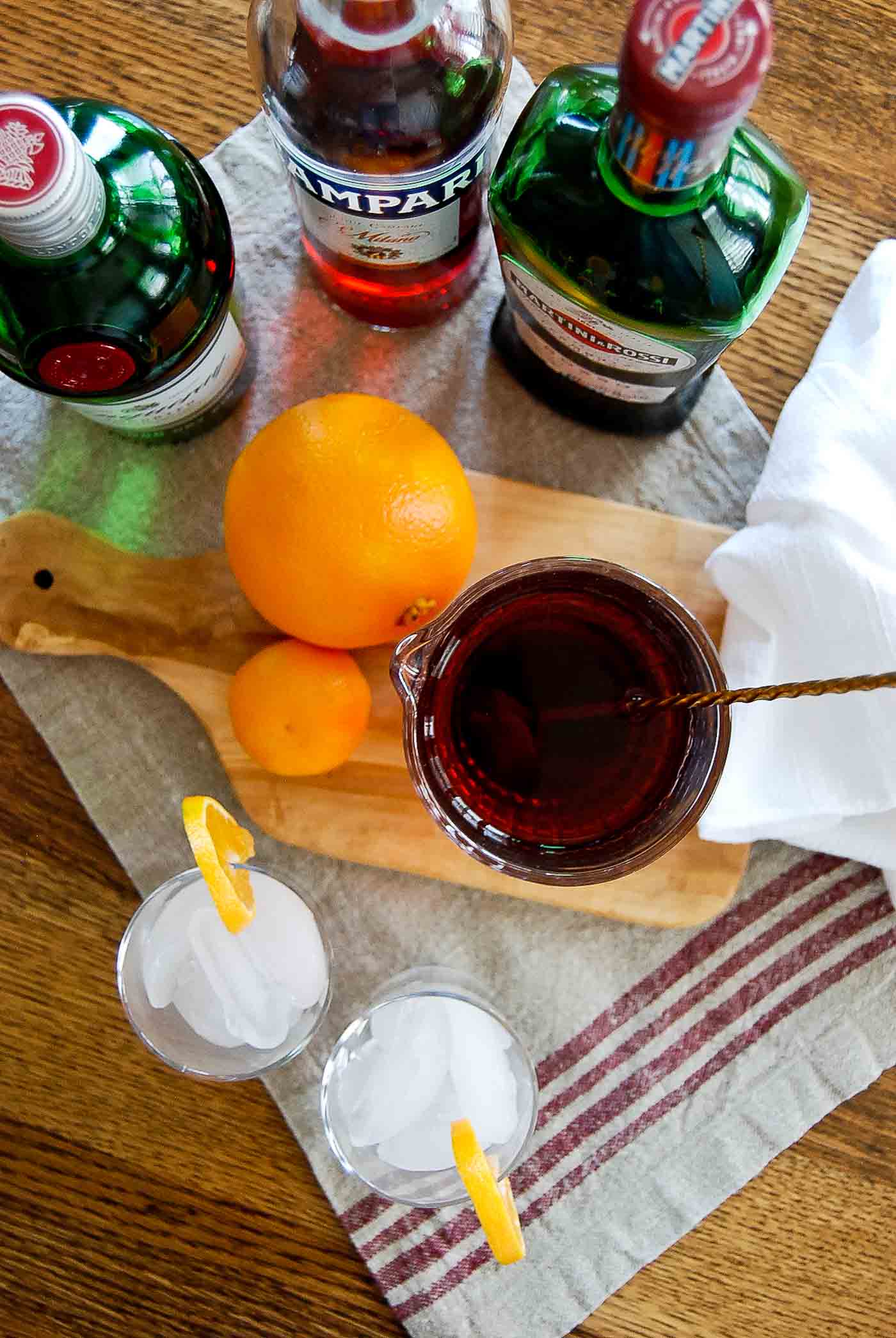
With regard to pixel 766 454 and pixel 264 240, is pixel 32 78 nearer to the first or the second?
pixel 264 240

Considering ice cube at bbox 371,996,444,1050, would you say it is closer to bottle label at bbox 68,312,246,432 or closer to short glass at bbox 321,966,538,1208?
short glass at bbox 321,966,538,1208

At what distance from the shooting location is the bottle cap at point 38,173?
440 mm

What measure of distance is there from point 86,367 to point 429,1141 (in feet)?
1.61

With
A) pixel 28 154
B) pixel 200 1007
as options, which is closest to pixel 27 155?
pixel 28 154

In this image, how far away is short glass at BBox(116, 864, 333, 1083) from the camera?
663mm

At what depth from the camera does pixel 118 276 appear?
0.53m

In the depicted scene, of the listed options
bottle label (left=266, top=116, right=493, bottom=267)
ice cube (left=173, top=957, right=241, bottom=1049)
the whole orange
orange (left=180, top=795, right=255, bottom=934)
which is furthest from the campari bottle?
ice cube (left=173, top=957, right=241, bottom=1049)

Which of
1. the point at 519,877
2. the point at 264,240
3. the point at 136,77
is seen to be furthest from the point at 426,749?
the point at 136,77

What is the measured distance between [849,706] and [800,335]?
0.26 m

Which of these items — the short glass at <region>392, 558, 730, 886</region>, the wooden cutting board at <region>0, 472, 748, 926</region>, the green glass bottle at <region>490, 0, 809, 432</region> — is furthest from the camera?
the wooden cutting board at <region>0, 472, 748, 926</region>

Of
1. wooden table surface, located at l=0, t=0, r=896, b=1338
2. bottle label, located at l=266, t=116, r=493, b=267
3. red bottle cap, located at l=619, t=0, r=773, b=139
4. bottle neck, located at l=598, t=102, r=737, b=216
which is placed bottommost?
wooden table surface, located at l=0, t=0, r=896, b=1338

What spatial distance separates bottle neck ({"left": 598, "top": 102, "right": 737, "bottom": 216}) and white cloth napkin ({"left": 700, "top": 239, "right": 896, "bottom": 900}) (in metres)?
0.23

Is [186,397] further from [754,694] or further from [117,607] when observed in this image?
[754,694]

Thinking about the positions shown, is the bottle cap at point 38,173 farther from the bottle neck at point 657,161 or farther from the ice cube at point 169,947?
the ice cube at point 169,947
